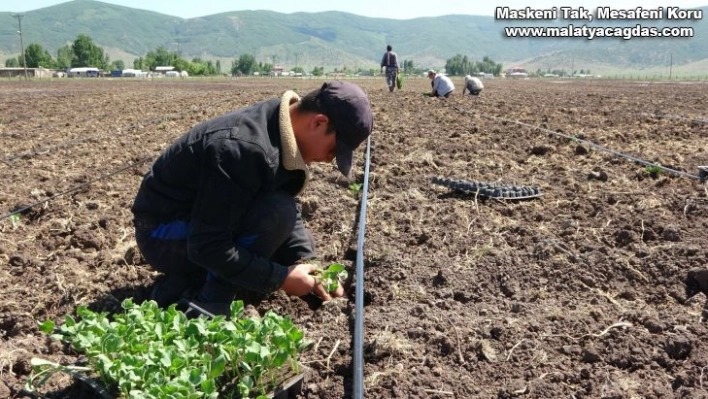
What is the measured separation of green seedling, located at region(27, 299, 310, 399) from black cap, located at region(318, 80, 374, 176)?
84cm

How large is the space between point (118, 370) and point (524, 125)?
26.4ft

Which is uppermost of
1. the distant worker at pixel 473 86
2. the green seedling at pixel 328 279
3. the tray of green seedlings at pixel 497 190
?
the distant worker at pixel 473 86

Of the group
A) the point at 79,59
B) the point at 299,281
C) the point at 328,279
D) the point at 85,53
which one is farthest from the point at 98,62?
the point at 299,281

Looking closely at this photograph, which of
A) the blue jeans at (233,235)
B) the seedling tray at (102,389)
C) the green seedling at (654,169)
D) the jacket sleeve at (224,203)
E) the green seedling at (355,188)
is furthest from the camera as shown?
the green seedling at (654,169)

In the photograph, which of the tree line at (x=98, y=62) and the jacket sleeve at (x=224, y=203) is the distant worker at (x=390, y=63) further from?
the tree line at (x=98, y=62)

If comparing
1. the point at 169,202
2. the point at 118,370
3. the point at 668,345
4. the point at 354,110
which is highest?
the point at 354,110

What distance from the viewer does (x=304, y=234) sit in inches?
132

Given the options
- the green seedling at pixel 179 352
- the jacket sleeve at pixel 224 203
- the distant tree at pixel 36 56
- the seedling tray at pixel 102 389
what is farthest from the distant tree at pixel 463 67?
the green seedling at pixel 179 352

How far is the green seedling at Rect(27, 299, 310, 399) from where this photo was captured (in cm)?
192

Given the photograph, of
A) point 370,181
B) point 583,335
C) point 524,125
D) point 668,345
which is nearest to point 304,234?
point 583,335

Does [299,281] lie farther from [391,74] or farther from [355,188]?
[391,74]

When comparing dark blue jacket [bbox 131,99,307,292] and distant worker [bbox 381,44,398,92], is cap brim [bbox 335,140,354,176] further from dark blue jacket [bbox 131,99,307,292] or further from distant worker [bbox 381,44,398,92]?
distant worker [bbox 381,44,398,92]

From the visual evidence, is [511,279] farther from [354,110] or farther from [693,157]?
[693,157]

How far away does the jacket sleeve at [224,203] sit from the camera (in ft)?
8.06
